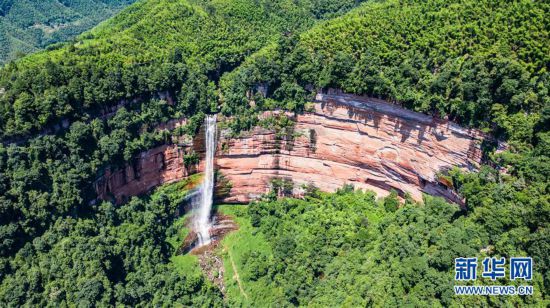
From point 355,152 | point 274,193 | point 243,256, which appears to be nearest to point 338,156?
point 355,152

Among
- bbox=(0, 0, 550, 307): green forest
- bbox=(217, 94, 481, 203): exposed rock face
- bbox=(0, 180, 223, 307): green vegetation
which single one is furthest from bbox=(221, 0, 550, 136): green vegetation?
bbox=(0, 180, 223, 307): green vegetation

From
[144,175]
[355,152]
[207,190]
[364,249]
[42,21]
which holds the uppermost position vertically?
[42,21]

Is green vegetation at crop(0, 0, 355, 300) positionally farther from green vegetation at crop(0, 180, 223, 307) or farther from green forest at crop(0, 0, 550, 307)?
green vegetation at crop(0, 180, 223, 307)

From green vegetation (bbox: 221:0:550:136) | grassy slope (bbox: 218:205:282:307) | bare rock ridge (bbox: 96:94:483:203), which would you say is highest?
green vegetation (bbox: 221:0:550:136)

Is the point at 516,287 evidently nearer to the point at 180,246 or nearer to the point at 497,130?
the point at 497,130

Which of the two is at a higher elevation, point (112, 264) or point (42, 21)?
point (42, 21)

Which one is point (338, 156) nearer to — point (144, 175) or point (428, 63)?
point (428, 63)
